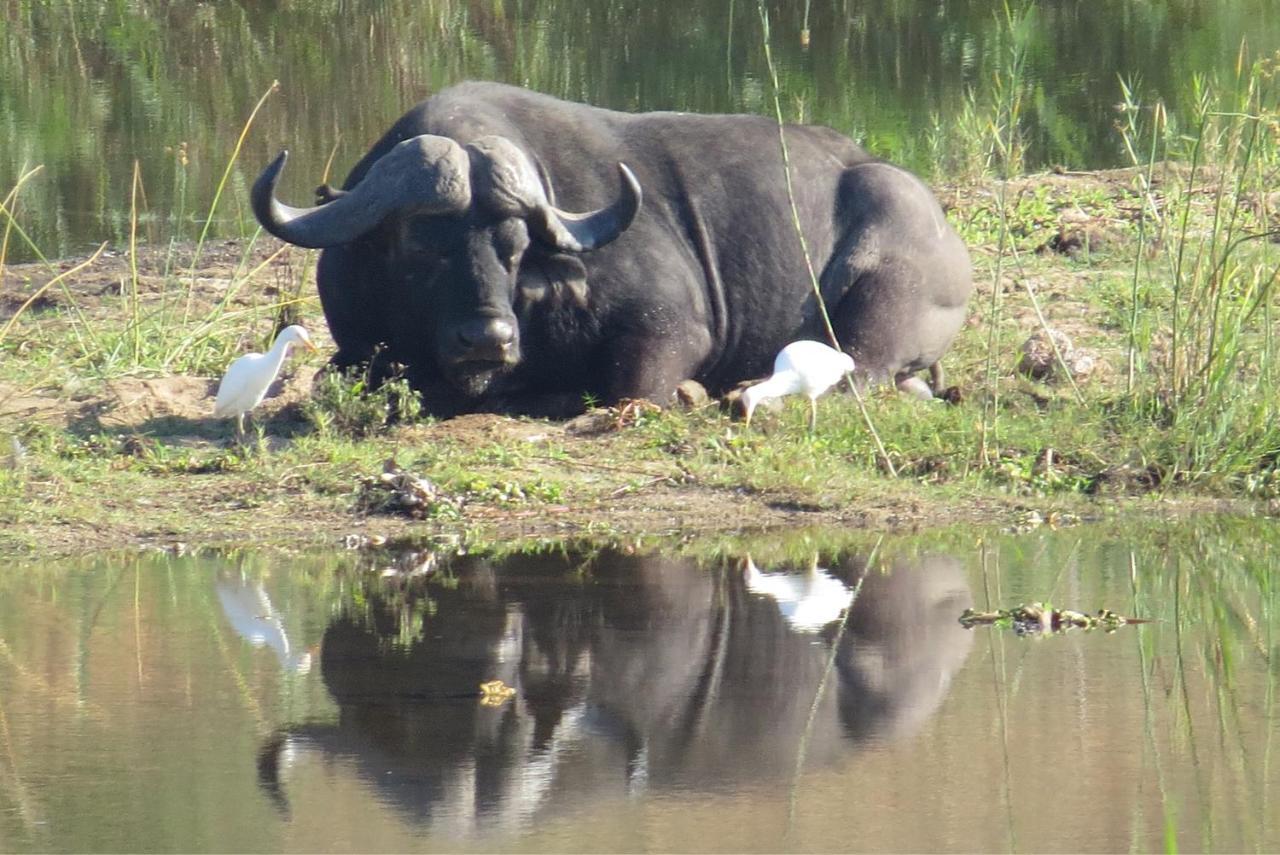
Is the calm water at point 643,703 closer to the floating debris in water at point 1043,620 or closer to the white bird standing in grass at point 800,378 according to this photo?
the floating debris in water at point 1043,620

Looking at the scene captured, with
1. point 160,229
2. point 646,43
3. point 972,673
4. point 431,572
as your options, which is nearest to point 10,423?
point 431,572

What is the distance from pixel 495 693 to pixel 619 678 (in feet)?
1.31

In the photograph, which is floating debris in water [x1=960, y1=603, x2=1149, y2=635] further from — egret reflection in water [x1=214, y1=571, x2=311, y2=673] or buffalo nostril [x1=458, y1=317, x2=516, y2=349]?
buffalo nostril [x1=458, y1=317, x2=516, y2=349]

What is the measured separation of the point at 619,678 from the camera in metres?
6.18

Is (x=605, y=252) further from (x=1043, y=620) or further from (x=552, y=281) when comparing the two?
(x=1043, y=620)

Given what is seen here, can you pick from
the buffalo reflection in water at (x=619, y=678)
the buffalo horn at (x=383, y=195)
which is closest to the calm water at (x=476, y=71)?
the buffalo horn at (x=383, y=195)

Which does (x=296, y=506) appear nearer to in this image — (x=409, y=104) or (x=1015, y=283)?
(x=1015, y=283)

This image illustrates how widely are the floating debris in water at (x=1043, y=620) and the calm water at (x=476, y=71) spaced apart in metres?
8.07

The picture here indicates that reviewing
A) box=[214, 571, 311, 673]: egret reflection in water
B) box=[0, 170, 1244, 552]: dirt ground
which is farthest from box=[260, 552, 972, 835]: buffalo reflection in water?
box=[0, 170, 1244, 552]: dirt ground

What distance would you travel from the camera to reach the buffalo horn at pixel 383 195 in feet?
30.5

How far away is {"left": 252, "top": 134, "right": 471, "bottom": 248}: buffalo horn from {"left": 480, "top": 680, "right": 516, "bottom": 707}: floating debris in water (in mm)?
3648

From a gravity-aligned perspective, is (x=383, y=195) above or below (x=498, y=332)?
above

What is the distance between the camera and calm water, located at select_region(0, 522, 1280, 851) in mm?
4973

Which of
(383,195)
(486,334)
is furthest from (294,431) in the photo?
(383,195)
